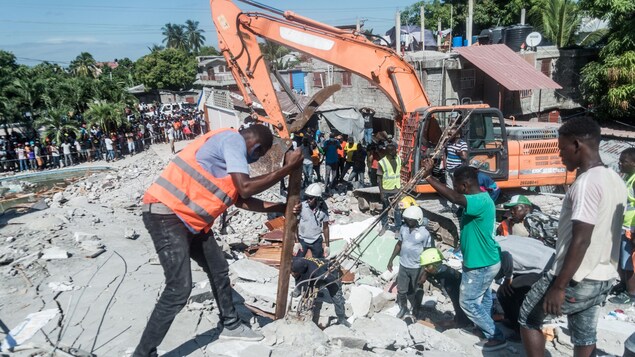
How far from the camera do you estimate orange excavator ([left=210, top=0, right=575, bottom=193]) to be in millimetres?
7855

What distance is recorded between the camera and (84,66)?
1705 inches

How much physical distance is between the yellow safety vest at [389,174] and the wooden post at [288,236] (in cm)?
506

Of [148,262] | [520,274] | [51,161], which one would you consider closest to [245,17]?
[148,262]

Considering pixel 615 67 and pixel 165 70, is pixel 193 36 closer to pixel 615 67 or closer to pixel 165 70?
pixel 165 70

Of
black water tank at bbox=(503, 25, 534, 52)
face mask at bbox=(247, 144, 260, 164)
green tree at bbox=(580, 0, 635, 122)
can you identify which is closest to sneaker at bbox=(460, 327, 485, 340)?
face mask at bbox=(247, 144, 260, 164)

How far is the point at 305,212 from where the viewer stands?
611 centimetres

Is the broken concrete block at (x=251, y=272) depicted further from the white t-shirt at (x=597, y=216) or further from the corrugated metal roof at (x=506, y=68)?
the corrugated metal roof at (x=506, y=68)

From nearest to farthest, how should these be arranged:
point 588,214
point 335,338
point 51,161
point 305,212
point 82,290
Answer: point 588,214 → point 335,338 → point 82,290 → point 305,212 → point 51,161

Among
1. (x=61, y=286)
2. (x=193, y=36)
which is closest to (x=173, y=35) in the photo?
(x=193, y=36)

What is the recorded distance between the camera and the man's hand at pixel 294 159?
2996 millimetres

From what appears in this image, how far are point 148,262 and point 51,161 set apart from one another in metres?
17.8

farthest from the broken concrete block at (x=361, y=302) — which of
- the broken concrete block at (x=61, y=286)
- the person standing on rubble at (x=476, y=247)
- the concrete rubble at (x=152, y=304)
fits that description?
the broken concrete block at (x=61, y=286)

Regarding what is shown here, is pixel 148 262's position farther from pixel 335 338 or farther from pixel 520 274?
pixel 520 274

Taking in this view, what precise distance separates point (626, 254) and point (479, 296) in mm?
2360
